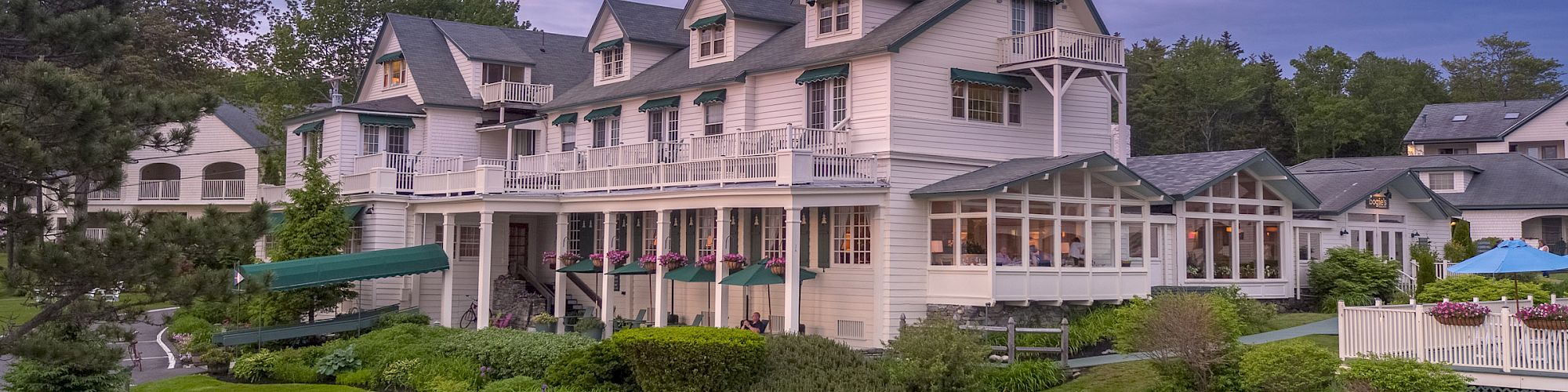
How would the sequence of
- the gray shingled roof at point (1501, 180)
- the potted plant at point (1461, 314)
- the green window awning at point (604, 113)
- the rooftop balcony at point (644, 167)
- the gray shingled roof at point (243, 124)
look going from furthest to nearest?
Result: 1. the gray shingled roof at point (243, 124)
2. the gray shingled roof at point (1501, 180)
3. the green window awning at point (604, 113)
4. the rooftop balcony at point (644, 167)
5. the potted plant at point (1461, 314)

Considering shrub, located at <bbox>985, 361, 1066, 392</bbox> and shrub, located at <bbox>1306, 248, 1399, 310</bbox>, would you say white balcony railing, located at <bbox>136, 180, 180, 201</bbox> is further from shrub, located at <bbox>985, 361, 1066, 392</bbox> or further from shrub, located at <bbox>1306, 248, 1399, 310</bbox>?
shrub, located at <bbox>1306, 248, 1399, 310</bbox>

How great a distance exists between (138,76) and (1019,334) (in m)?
27.1

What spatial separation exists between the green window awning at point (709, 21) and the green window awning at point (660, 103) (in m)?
2.00

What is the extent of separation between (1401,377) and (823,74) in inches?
512

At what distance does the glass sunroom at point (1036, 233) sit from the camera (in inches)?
963

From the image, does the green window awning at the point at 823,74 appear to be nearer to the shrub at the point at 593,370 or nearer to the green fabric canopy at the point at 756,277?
the green fabric canopy at the point at 756,277

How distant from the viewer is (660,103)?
31.4 metres

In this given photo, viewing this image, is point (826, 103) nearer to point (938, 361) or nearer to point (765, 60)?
point (765, 60)

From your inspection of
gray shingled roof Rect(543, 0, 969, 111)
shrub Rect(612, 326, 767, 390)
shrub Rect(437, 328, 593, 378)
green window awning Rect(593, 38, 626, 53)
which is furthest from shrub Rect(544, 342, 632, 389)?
green window awning Rect(593, 38, 626, 53)

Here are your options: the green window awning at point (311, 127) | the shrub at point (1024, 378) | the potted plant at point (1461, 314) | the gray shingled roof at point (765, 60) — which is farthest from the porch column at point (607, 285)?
the potted plant at point (1461, 314)

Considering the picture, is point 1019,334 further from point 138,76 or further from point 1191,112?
point 1191,112

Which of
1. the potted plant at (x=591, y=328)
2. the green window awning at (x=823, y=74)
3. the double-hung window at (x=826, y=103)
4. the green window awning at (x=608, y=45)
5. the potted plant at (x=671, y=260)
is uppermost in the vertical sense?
the green window awning at (x=608, y=45)

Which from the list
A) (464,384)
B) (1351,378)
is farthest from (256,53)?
(1351,378)

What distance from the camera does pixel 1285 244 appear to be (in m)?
30.0
